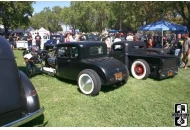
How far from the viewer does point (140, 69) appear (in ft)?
26.9

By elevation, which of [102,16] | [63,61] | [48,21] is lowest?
[63,61]

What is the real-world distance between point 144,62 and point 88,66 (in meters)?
2.35

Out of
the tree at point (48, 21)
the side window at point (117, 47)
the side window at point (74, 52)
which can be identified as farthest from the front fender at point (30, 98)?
the tree at point (48, 21)

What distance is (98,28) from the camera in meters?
68.3

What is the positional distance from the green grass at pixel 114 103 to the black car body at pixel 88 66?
1.15ft

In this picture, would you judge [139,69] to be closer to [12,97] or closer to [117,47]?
[117,47]

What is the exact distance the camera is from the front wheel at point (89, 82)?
616cm

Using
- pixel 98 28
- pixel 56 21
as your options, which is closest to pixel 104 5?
pixel 98 28

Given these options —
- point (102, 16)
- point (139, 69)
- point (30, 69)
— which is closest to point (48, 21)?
point (102, 16)

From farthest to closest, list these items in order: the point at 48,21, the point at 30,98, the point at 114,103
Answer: the point at 48,21
the point at 114,103
the point at 30,98

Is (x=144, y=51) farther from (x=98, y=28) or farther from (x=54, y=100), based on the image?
(x=98, y=28)

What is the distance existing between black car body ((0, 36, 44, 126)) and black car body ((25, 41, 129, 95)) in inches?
88.1

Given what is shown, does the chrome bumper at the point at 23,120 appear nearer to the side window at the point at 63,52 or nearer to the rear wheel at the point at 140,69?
the side window at the point at 63,52

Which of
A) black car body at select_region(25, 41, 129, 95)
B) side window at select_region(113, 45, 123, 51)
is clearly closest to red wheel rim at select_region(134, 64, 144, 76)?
side window at select_region(113, 45, 123, 51)
